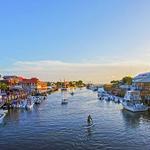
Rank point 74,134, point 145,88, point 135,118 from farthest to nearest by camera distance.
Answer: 1. point 145,88
2. point 135,118
3. point 74,134

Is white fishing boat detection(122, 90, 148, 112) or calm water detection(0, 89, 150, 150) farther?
white fishing boat detection(122, 90, 148, 112)

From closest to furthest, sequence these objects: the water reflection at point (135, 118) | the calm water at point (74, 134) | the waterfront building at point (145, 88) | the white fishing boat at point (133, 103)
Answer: the calm water at point (74, 134) → the water reflection at point (135, 118) → the white fishing boat at point (133, 103) → the waterfront building at point (145, 88)

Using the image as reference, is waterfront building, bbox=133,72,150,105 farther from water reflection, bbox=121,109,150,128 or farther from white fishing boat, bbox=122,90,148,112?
water reflection, bbox=121,109,150,128

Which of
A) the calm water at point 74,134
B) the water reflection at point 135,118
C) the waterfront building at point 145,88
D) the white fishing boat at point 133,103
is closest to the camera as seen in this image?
the calm water at point 74,134

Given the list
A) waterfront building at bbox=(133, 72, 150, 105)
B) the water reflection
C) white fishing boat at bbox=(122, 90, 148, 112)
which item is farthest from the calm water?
waterfront building at bbox=(133, 72, 150, 105)

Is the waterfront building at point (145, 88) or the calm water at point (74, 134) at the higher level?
the waterfront building at point (145, 88)

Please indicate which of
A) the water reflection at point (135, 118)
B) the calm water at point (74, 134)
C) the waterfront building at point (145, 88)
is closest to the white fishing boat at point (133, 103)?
the water reflection at point (135, 118)

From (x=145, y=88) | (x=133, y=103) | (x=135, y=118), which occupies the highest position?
(x=145, y=88)

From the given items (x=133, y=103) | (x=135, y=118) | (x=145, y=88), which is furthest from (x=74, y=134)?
(x=145, y=88)

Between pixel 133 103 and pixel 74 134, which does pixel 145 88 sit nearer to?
pixel 133 103

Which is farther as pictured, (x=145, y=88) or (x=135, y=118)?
(x=145, y=88)

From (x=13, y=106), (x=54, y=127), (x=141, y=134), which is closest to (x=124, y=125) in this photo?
(x=141, y=134)

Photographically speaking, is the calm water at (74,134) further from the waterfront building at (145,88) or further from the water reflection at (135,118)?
the waterfront building at (145,88)

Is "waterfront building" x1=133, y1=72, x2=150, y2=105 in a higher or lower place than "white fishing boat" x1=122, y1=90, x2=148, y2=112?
higher
